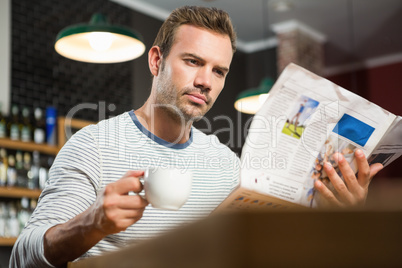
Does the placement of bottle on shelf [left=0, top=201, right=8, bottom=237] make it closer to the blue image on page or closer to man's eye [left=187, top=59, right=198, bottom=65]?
man's eye [left=187, top=59, right=198, bottom=65]

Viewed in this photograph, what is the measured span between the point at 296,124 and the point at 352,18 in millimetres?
5439

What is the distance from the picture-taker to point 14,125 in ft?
13.3

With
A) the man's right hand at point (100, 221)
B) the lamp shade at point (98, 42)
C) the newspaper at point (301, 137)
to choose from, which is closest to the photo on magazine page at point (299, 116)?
the newspaper at point (301, 137)

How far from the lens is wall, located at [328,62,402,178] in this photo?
6656 millimetres

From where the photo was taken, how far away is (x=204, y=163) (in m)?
1.48

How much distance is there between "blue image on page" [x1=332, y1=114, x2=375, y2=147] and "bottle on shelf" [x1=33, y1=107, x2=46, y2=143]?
11.5 feet

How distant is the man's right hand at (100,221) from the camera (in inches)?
32.4

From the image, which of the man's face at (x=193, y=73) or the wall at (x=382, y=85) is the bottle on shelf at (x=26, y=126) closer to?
the man's face at (x=193, y=73)

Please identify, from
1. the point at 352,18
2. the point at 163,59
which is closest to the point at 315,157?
the point at 163,59

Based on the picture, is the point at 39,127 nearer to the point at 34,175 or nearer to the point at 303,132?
the point at 34,175

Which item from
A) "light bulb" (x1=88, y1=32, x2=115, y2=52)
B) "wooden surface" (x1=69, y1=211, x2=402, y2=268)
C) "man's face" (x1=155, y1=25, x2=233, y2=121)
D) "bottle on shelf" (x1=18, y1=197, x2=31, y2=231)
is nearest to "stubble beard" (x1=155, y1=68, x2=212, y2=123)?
"man's face" (x1=155, y1=25, x2=233, y2=121)

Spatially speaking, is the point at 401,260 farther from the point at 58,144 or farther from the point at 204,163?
the point at 58,144

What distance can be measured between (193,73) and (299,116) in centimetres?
49

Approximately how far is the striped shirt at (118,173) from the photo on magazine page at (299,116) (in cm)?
32
